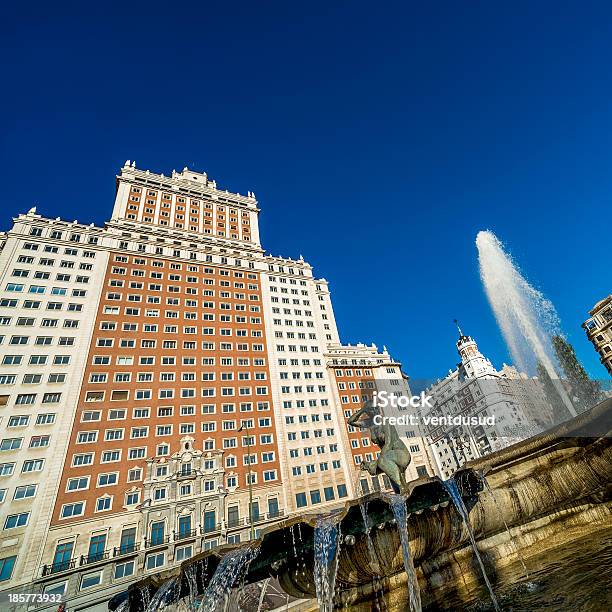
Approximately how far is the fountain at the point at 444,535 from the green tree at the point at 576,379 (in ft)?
157

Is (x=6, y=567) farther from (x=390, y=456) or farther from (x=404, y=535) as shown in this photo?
(x=404, y=535)

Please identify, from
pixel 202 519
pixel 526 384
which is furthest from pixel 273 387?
pixel 526 384

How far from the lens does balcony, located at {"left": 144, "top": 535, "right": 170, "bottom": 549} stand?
103 feet

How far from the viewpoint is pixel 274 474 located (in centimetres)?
3981

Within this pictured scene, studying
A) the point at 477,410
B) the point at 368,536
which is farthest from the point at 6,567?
the point at 477,410

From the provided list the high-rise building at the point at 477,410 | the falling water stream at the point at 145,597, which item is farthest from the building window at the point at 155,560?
the high-rise building at the point at 477,410

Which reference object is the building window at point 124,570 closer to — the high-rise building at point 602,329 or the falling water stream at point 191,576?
the falling water stream at point 191,576

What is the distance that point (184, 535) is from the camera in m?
33.0

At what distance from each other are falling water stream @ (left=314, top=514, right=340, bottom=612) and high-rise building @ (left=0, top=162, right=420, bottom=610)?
98.5 feet

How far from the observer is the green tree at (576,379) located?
46719mm

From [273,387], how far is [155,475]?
684 inches

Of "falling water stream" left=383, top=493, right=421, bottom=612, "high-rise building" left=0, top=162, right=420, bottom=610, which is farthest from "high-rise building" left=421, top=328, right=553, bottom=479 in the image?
"falling water stream" left=383, top=493, right=421, bottom=612

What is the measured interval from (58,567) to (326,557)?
36.3 metres

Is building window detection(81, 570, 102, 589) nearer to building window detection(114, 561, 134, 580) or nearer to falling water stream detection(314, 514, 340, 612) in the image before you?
building window detection(114, 561, 134, 580)
